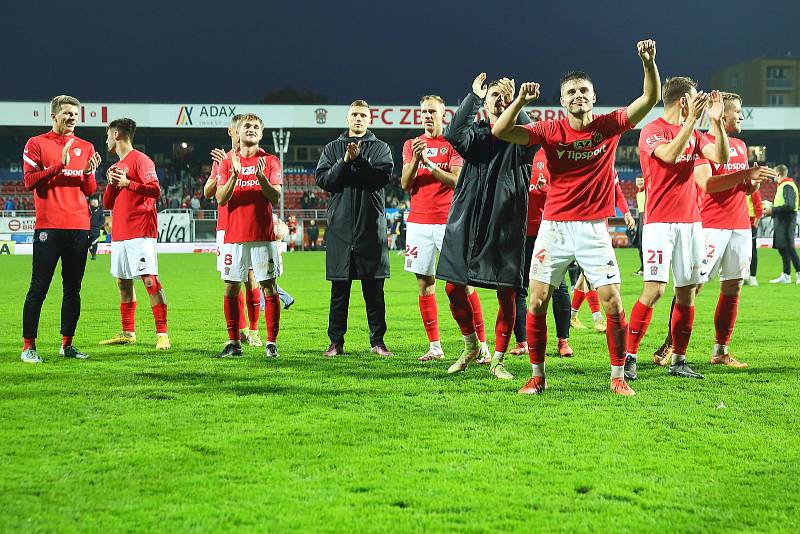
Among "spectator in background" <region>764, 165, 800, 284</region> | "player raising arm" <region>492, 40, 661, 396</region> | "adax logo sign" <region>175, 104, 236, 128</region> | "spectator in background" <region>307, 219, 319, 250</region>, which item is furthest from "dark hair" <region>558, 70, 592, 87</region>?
"adax logo sign" <region>175, 104, 236, 128</region>

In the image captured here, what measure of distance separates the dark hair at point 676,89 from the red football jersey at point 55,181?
202 inches

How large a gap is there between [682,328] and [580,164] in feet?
5.90

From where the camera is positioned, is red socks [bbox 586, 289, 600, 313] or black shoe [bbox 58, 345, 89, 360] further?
red socks [bbox 586, 289, 600, 313]

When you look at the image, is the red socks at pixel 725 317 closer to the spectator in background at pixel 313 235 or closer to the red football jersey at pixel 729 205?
the red football jersey at pixel 729 205

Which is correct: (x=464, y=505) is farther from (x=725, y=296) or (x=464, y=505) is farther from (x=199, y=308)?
(x=199, y=308)

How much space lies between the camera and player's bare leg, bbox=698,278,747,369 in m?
7.58

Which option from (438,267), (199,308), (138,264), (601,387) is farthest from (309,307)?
(601,387)

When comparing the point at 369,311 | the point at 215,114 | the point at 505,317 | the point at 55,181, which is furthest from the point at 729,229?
the point at 215,114

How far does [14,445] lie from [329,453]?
5.56 feet

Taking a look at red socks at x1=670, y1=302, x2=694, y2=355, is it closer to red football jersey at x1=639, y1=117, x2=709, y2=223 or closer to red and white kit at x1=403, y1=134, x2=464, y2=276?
red football jersey at x1=639, y1=117, x2=709, y2=223

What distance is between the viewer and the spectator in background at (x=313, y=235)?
139ft

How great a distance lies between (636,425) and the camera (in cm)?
518

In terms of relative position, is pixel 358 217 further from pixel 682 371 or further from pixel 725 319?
pixel 725 319

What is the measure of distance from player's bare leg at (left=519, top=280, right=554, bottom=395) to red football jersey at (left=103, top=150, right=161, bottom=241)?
14.1ft
